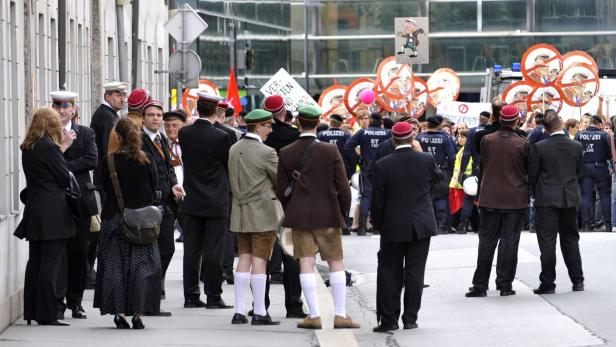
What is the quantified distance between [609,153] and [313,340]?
1454cm

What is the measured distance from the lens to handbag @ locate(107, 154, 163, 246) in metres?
12.8

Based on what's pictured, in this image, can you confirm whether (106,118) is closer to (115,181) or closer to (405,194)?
(115,181)

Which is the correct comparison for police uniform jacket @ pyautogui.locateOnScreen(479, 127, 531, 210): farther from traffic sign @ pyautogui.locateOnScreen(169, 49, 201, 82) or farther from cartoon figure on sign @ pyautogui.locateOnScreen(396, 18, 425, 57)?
cartoon figure on sign @ pyautogui.locateOnScreen(396, 18, 425, 57)

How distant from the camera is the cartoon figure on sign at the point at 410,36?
99.9ft

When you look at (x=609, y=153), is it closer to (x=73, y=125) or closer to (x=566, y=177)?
(x=566, y=177)

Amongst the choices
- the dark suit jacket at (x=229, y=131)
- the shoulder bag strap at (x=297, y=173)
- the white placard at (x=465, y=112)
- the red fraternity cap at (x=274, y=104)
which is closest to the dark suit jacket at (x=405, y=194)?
the shoulder bag strap at (x=297, y=173)

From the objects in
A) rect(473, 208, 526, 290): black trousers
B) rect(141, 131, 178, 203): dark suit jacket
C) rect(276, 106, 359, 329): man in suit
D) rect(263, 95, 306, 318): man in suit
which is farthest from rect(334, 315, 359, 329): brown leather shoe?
rect(473, 208, 526, 290): black trousers

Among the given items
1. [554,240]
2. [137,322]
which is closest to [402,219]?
[137,322]

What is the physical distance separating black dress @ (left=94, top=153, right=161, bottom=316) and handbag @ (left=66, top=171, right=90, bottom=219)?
17 cm

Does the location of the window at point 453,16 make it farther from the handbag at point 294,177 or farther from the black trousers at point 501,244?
the handbag at point 294,177

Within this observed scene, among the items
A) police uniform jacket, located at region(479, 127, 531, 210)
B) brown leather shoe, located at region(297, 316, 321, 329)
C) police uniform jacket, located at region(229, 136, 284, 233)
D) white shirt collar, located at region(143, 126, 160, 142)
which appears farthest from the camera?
police uniform jacket, located at region(479, 127, 531, 210)

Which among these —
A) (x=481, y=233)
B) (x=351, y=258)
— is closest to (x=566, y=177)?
(x=481, y=233)

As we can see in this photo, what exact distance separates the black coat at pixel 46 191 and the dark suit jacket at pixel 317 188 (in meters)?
1.70

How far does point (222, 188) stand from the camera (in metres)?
14.4
